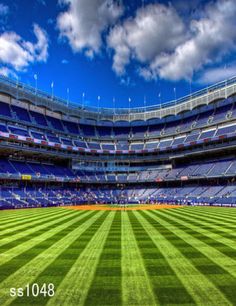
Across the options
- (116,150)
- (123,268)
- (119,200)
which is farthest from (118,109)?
(123,268)

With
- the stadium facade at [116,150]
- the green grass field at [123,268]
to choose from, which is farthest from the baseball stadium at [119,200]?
the stadium facade at [116,150]

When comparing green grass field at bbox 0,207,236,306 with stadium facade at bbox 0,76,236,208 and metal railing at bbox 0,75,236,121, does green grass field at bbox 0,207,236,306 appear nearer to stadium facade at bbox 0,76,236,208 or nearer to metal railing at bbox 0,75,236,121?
stadium facade at bbox 0,76,236,208

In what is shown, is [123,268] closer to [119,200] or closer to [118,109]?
[119,200]

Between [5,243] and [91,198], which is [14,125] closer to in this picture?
[91,198]

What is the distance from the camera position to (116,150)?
300ft

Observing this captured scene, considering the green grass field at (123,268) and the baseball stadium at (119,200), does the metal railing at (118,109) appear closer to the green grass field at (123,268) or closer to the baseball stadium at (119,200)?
the baseball stadium at (119,200)

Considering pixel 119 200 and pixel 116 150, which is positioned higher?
pixel 116 150

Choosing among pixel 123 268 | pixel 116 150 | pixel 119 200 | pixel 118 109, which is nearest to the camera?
pixel 123 268

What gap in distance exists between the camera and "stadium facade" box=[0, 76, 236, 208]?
66562 millimetres

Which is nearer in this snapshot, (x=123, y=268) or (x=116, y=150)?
(x=123, y=268)

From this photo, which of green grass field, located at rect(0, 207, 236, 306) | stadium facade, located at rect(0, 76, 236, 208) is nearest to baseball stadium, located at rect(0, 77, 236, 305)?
green grass field, located at rect(0, 207, 236, 306)

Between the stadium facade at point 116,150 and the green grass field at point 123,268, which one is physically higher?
the stadium facade at point 116,150

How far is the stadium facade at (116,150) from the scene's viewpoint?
66.6 m

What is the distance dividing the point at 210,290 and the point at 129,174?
81.9 metres
